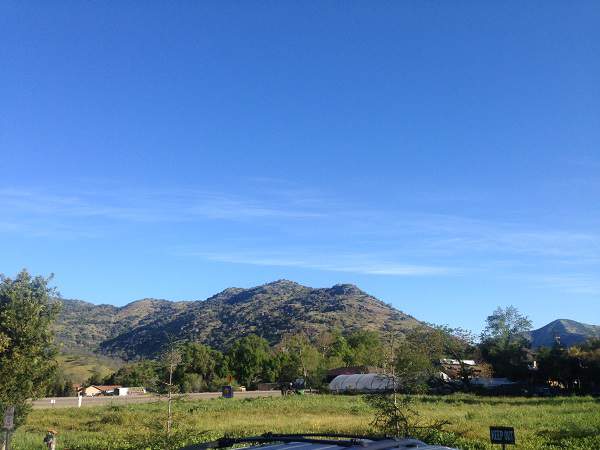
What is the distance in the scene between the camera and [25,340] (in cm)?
1811

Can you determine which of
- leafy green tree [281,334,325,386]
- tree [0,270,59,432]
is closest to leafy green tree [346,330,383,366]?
leafy green tree [281,334,325,386]

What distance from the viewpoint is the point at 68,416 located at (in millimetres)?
39094

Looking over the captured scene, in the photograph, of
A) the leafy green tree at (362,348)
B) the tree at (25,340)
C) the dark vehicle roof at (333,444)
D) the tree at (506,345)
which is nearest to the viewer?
the dark vehicle roof at (333,444)

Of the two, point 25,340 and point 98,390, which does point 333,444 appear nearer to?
point 25,340

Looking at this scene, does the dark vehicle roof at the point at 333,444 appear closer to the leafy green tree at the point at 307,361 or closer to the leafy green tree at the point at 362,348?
the leafy green tree at the point at 307,361

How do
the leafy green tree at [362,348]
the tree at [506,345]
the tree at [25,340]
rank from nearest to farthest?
the tree at [25,340], the tree at [506,345], the leafy green tree at [362,348]

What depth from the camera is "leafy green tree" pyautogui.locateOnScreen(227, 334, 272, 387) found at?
3752 inches

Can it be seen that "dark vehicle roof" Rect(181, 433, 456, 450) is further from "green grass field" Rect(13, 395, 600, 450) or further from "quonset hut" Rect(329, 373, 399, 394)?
"quonset hut" Rect(329, 373, 399, 394)

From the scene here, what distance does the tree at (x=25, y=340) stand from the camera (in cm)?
1747

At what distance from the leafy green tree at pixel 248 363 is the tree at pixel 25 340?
78.6 meters

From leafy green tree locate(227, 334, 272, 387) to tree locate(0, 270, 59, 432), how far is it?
258 ft

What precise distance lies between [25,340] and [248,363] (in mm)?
80169

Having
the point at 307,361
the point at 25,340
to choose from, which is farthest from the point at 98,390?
the point at 25,340

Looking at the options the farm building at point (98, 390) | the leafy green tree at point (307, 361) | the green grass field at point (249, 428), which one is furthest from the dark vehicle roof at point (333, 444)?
the farm building at point (98, 390)
